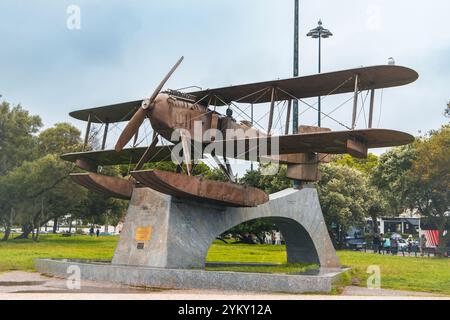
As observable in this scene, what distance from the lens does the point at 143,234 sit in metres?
19.4

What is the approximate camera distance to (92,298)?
1304 cm

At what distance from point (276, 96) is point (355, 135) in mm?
4440

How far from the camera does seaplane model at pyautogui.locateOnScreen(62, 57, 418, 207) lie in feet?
56.8

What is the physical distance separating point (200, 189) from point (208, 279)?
309 cm

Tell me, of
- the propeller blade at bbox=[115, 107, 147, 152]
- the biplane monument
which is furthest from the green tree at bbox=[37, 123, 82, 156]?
the propeller blade at bbox=[115, 107, 147, 152]

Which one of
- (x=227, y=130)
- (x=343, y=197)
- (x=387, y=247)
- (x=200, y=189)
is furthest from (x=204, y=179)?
(x=387, y=247)

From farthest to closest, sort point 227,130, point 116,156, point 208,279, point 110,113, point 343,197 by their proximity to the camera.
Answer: point 343,197 → point 110,113 → point 116,156 → point 227,130 → point 208,279

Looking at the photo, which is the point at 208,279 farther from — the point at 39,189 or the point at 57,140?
Answer: the point at 57,140

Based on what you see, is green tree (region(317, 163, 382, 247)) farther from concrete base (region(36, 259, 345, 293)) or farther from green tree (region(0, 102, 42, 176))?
concrete base (region(36, 259, 345, 293))

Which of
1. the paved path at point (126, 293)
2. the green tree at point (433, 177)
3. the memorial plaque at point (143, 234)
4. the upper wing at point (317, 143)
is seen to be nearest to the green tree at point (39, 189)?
the memorial plaque at point (143, 234)

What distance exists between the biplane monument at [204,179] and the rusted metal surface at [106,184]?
0.13 feet
